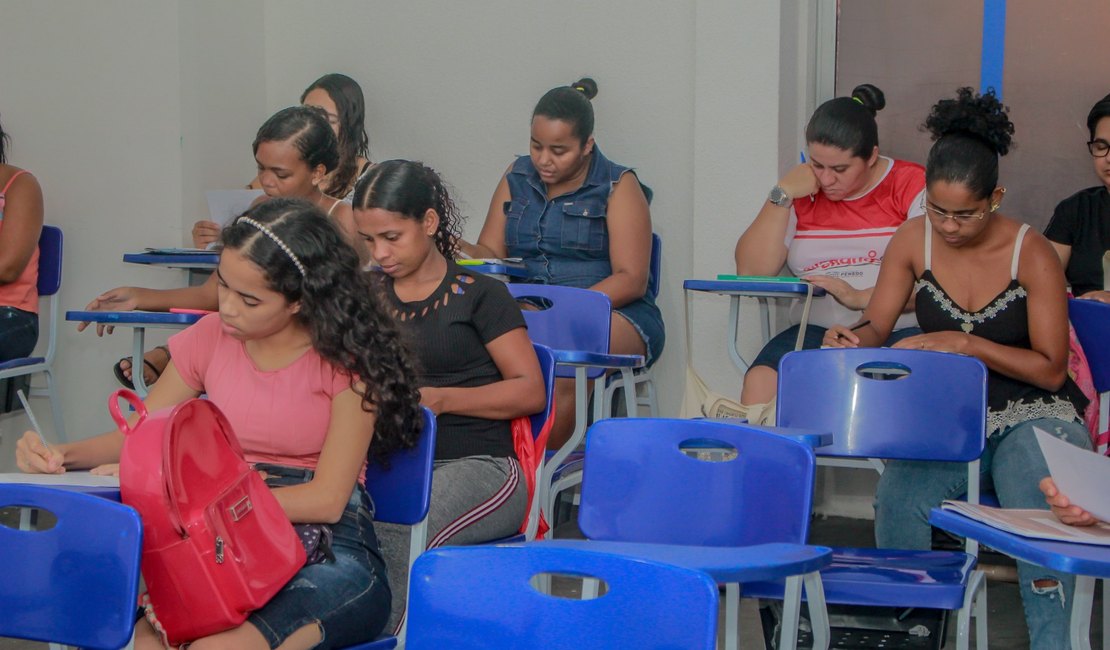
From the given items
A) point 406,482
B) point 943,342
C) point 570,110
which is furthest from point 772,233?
point 406,482

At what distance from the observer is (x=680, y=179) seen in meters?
4.60

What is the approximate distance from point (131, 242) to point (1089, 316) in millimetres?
3299

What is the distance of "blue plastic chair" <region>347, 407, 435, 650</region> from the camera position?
2119mm

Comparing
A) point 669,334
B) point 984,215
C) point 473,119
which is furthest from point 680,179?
point 984,215

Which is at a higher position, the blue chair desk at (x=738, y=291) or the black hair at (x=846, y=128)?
the black hair at (x=846, y=128)

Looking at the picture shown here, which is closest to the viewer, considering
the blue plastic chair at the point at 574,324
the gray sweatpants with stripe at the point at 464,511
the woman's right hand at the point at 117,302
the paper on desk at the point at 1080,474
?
the paper on desk at the point at 1080,474

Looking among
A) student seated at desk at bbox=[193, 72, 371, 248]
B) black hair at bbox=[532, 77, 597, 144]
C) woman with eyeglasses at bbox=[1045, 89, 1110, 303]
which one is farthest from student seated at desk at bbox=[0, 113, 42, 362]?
woman with eyeglasses at bbox=[1045, 89, 1110, 303]

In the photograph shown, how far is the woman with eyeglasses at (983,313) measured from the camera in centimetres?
272

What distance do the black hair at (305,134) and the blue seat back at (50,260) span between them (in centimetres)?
121

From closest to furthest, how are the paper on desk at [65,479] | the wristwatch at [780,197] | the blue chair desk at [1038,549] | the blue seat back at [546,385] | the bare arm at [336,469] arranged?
the blue chair desk at [1038,549], the paper on desk at [65,479], the bare arm at [336,469], the blue seat back at [546,385], the wristwatch at [780,197]

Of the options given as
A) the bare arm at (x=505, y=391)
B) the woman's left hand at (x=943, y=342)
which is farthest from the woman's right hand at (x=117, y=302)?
the woman's left hand at (x=943, y=342)

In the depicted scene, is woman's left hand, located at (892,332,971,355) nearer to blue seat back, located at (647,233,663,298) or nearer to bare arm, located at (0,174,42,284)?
blue seat back, located at (647,233,663,298)

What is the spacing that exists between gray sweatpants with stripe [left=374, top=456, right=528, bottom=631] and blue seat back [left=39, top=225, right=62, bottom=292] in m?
2.45

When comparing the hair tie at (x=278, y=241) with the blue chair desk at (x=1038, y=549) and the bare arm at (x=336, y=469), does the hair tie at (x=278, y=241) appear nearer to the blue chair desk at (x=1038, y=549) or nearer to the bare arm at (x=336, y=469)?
the bare arm at (x=336, y=469)
